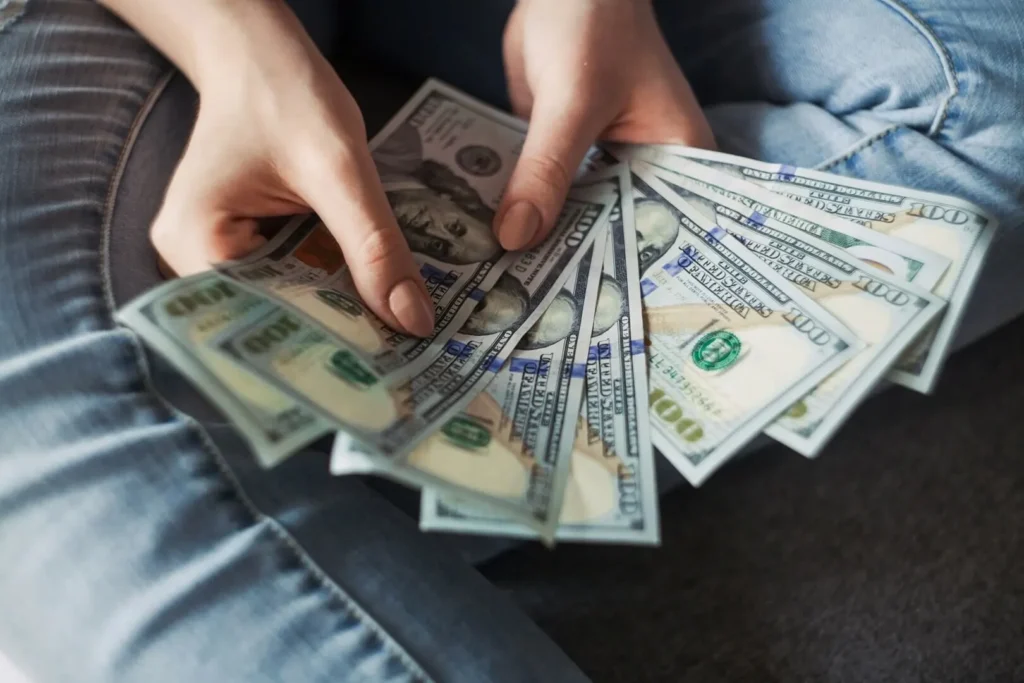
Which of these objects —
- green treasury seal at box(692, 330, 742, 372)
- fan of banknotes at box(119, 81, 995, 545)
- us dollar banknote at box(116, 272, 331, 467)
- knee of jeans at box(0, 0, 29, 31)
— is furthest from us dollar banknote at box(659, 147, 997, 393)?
knee of jeans at box(0, 0, 29, 31)

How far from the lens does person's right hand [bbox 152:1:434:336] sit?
20.4 inches

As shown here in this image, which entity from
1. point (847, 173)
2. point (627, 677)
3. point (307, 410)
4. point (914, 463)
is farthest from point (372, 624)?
point (914, 463)

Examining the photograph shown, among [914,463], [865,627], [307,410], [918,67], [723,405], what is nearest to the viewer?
[307,410]

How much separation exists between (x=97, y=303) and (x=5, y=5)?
0.97 ft

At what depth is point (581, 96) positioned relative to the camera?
62 centimetres

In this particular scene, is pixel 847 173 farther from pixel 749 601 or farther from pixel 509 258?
pixel 749 601

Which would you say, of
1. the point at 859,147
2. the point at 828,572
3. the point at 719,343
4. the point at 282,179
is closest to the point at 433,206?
the point at 282,179

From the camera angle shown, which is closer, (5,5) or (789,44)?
(5,5)

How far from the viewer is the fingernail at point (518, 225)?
23.8 inches

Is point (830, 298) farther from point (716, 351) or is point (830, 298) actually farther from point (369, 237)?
point (369, 237)

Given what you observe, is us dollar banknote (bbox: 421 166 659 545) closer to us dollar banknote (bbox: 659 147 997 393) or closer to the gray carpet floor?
us dollar banknote (bbox: 659 147 997 393)

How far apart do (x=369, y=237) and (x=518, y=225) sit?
5.4 inches

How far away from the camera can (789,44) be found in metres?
0.72

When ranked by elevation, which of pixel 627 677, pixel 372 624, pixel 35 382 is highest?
pixel 35 382
